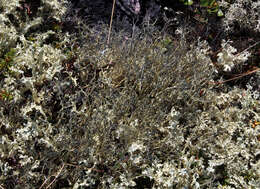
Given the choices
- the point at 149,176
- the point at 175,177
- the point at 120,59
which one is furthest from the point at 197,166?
the point at 120,59

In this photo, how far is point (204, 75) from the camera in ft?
9.39

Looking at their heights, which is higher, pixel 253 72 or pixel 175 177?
pixel 253 72

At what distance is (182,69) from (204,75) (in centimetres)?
23

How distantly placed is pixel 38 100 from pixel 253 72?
2.28 metres

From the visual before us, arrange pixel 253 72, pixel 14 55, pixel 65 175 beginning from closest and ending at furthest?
pixel 65 175 → pixel 14 55 → pixel 253 72

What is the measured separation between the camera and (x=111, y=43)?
9.75 ft

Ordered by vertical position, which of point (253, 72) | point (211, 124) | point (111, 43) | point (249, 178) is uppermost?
point (111, 43)

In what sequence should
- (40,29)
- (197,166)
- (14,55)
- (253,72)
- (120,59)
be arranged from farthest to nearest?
(253,72) → (40,29) → (120,59) → (14,55) → (197,166)

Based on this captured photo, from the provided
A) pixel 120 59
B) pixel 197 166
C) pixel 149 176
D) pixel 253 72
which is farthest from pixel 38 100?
pixel 253 72

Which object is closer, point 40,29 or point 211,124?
point 211,124

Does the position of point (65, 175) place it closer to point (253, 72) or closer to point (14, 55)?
point (14, 55)

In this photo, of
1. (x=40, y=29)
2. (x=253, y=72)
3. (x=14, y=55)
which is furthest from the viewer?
(x=253, y=72)

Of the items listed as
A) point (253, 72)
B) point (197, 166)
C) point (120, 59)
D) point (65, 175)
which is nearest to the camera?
point (65, 175)

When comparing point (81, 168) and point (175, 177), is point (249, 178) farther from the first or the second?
point (81, 168)
